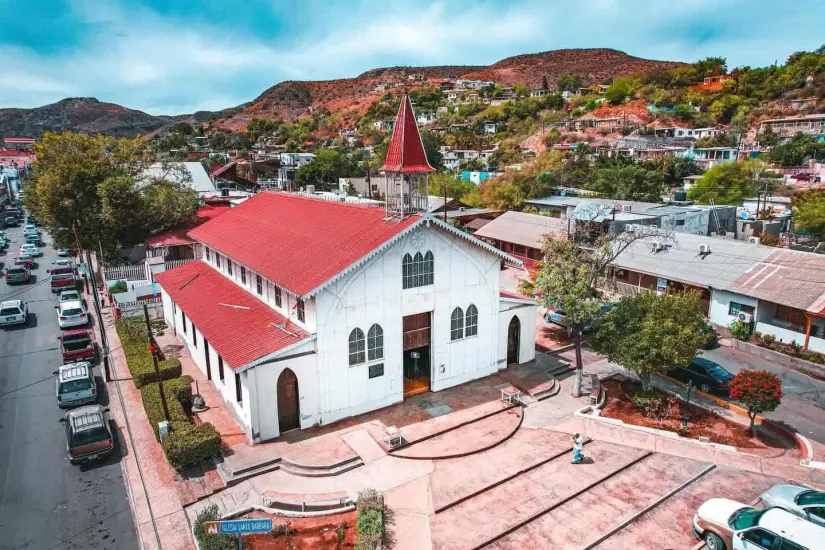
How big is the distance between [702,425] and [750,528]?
8205 mm

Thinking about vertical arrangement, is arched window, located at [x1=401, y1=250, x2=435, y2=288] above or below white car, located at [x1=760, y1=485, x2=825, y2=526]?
above

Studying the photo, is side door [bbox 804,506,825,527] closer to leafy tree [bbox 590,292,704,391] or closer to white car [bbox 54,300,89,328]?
leafy tree [bbox 590,292,704,391]

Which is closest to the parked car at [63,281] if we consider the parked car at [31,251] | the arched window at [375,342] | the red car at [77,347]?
the parked car at [31,251]

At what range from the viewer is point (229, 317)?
76.0 ft

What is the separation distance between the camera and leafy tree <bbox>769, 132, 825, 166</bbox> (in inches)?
3012

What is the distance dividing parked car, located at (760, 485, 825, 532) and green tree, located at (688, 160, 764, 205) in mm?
53578

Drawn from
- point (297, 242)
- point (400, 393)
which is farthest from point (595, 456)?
point (297, 242)

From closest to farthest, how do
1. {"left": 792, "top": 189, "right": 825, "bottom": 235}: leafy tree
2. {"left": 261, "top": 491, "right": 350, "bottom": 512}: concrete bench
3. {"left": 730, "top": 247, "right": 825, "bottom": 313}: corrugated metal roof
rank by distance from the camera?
{"left": 261, "top": 491, "right": 350, "bottom": 512}: concrete bench, {"left": 730, "top": 247, "right": 825, "bottom": 313}: corrugated metal roof, {"left": 792, "top": 189, "right": 825, "bottom": 235}: leafy tree

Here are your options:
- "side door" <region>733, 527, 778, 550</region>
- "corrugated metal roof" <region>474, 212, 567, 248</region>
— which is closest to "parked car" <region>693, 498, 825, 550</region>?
"side door" <region>733, 527, 778, 550</region>

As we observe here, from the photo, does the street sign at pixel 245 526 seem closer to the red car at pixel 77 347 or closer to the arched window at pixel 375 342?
the arched window at pixel 375 342

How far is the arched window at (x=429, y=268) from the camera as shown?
21.9 m

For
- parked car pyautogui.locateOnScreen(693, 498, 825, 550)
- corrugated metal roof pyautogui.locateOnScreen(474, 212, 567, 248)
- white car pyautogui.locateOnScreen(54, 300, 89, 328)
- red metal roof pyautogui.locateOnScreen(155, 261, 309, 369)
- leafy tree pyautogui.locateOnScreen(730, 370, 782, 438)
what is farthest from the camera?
corrugated metal roof pyautogui.locateOnScreen(474, 212, 567, 248)

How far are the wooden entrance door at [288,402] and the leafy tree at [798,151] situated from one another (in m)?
86.5

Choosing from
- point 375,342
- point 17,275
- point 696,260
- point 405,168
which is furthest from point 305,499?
point 17,275
